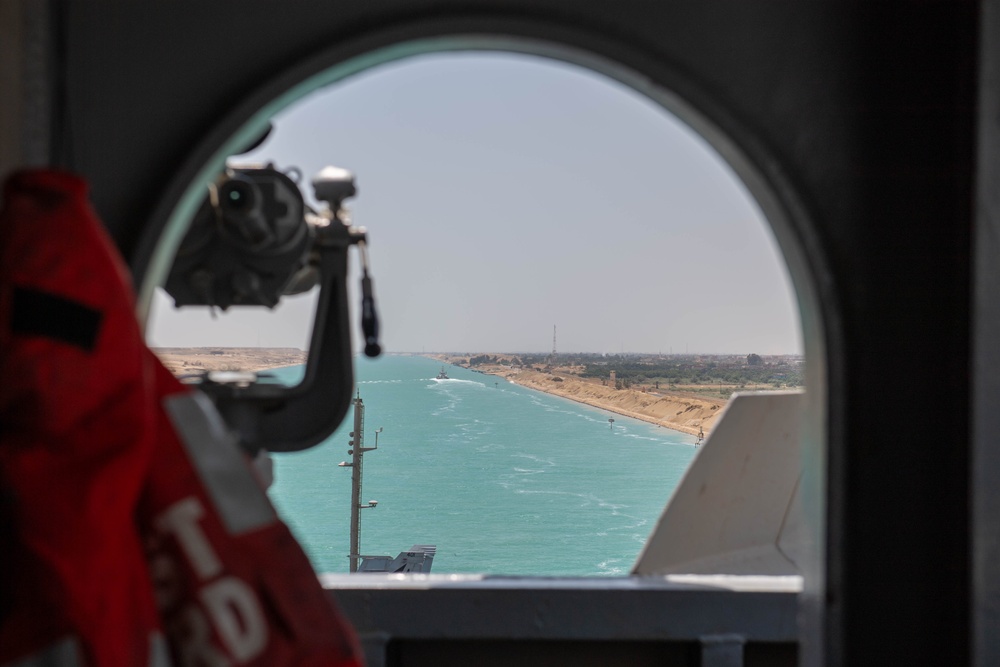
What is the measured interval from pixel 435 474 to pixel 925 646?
166ft

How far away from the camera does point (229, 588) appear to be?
0.93m

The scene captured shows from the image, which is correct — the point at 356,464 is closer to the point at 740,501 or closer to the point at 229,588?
the point at 740,501

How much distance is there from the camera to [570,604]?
7.52ft

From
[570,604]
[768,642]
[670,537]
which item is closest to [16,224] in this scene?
[570,604]

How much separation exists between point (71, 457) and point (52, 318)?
0.49 ft

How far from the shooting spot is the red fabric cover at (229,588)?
0.91 m

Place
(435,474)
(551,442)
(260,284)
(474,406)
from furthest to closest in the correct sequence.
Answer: (474,406)
(551,442)
(435,474)
(260,284)

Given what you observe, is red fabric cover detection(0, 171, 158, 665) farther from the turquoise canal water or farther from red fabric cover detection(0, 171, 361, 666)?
the turquoise canal water

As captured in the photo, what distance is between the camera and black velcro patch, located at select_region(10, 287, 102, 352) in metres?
0.83


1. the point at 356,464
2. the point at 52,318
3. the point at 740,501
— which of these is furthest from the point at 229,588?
the point at 356,464

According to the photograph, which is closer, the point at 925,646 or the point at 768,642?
the point at 925,646

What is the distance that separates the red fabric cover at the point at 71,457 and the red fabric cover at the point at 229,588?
0.15 feet

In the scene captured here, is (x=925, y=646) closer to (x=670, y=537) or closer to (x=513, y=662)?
(x=513, y=662)

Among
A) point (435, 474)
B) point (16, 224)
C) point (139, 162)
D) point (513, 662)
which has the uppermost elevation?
point (139, 162)
